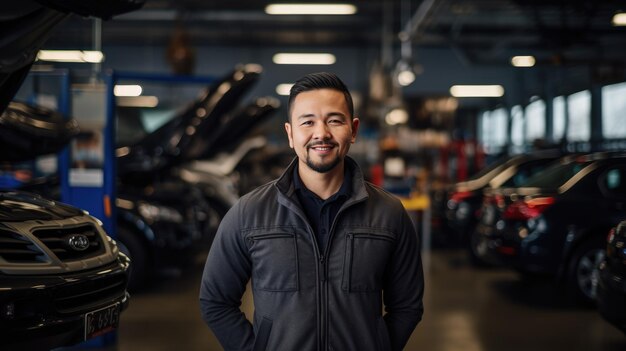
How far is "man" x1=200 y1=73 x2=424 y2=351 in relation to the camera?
6.84ft

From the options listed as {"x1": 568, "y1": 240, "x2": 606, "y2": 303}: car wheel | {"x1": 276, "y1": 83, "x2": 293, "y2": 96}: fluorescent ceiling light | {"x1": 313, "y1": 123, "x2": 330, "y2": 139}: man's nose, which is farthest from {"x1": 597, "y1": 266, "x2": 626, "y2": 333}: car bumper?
{"x1": 276, "y1": 83, "x2": 293, "y2": 96}: fluorescent ceiling light

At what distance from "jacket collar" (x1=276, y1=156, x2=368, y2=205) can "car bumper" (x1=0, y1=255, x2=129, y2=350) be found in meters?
1.59

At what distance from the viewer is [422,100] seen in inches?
671

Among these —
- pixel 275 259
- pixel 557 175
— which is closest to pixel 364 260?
pixel 275 259

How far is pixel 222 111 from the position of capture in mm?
7961

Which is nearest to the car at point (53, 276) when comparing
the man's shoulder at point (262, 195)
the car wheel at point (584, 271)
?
the man's shoulder at point (262, 195)

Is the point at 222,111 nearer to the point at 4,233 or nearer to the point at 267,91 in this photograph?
the point at 4,233

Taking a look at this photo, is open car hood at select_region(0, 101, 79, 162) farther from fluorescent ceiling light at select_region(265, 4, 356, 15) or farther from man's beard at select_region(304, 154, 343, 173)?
fluorescent ceiling light at select_region(265, 4, 356, 15)

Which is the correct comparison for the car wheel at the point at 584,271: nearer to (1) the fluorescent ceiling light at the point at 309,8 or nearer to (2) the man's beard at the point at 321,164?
(2) the man's beard at the point at 321,164

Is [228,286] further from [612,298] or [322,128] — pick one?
[612,298]

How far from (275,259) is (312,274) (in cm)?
11

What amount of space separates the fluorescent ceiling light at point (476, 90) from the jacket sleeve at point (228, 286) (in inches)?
810

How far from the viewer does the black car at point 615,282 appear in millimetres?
4445

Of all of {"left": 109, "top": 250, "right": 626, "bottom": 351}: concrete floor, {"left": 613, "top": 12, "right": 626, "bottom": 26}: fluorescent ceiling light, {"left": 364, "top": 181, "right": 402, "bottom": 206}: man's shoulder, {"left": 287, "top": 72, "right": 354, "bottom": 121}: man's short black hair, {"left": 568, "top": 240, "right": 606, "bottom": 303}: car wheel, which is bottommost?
{"left": 109, "top": 250, "right": 626, "bottom": 351}: concrete floor
